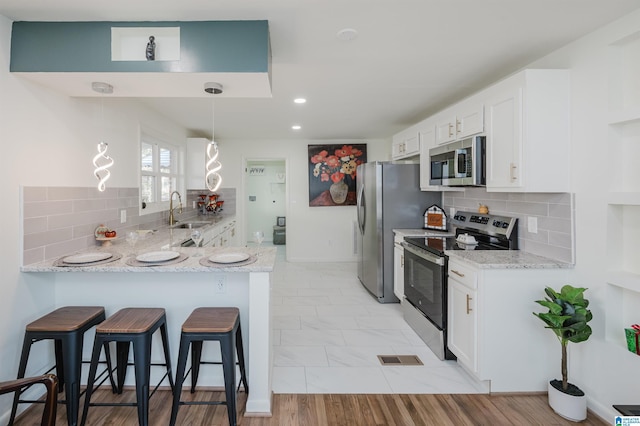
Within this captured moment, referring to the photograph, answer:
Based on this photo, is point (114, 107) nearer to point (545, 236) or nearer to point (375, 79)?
point (375, 79)

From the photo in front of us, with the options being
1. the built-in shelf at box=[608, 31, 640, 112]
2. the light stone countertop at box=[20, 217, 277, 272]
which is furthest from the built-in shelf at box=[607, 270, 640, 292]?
the light stone countertop at box=[20, 217, 277, 272]

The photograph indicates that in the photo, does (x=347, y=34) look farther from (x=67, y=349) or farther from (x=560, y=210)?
(x=67, y=349)

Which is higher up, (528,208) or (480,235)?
(528,208)

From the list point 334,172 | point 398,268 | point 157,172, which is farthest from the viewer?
point 334,172

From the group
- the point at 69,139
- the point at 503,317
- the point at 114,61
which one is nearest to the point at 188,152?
the point at 69,139

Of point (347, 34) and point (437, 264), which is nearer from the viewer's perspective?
point (347, 34)

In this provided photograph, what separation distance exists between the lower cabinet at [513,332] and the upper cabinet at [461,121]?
46.9 inches

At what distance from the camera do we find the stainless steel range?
2.66 m

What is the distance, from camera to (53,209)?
227 centimetres

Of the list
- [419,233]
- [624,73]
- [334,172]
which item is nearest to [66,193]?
[419,233]

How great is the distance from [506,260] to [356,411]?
143cm

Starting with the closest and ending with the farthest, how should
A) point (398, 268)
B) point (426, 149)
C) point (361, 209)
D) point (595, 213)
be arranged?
point (595, 213) → point (426, 149) → point (398, 268) → point (361, 209)

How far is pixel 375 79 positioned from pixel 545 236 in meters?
1.86

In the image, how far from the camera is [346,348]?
2852 millimetres
